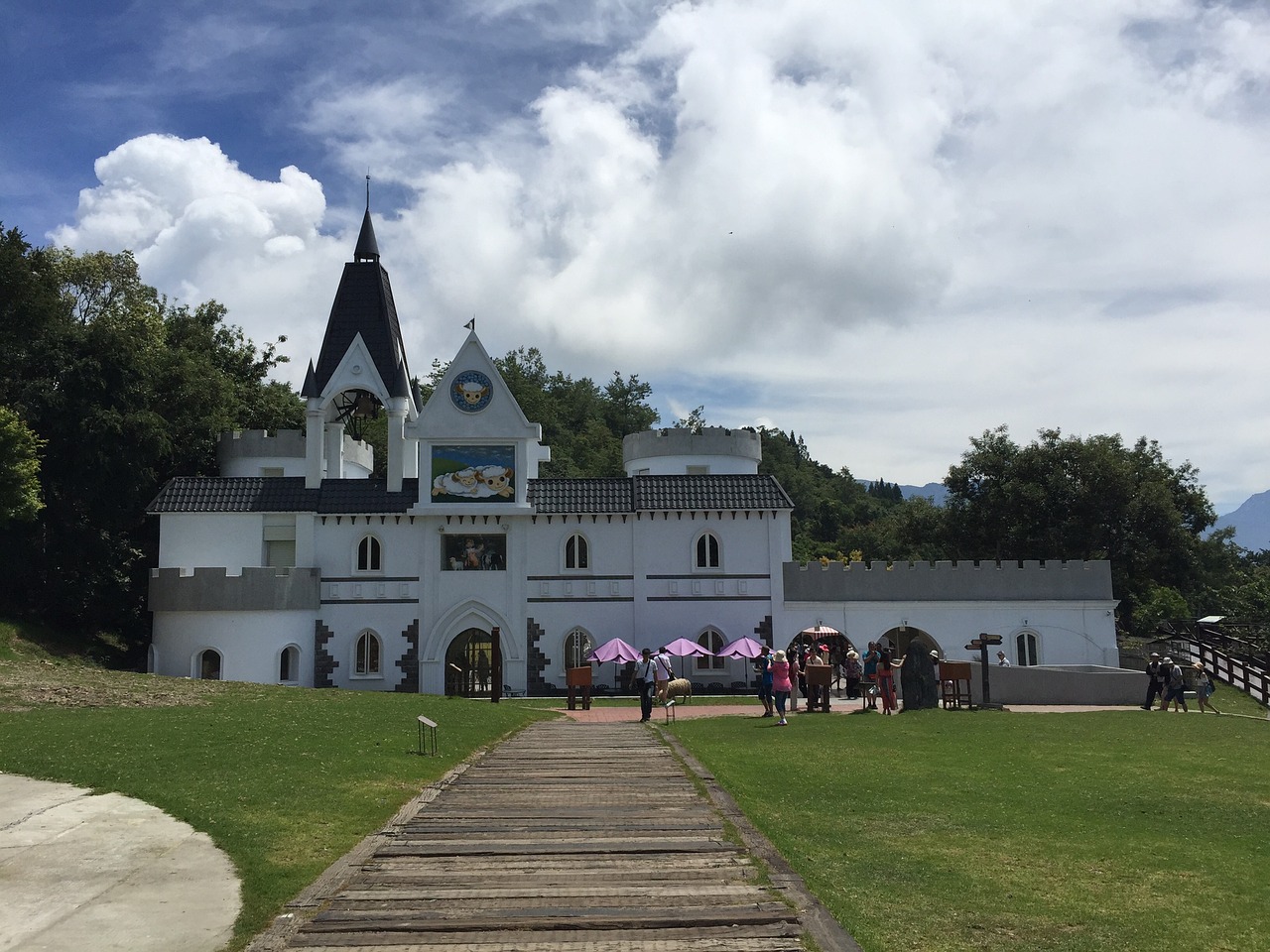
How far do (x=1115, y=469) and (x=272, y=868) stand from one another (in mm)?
52156

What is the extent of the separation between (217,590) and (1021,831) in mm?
33573

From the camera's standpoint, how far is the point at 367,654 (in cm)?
4244

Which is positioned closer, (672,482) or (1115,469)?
(672,482)

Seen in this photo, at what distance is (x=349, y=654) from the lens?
4219cm

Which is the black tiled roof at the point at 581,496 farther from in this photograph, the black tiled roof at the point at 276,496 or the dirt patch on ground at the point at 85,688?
the dirt patch on ground at the point at 85,688

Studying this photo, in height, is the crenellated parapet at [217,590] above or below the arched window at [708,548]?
below

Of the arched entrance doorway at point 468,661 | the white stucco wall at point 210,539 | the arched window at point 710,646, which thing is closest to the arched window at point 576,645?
the arched entrance doorway at point 468,661

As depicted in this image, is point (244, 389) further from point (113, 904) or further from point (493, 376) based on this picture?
point (113, 904)

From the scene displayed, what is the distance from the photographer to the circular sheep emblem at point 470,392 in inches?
1692

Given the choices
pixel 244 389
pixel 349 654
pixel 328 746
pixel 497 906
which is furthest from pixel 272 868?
pixel 244 389

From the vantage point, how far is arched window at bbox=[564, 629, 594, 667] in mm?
42500

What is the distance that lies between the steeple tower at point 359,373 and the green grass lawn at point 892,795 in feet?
62.8

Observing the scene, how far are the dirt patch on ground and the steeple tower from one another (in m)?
14.2

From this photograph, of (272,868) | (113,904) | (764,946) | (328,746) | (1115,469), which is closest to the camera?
(764,946)
